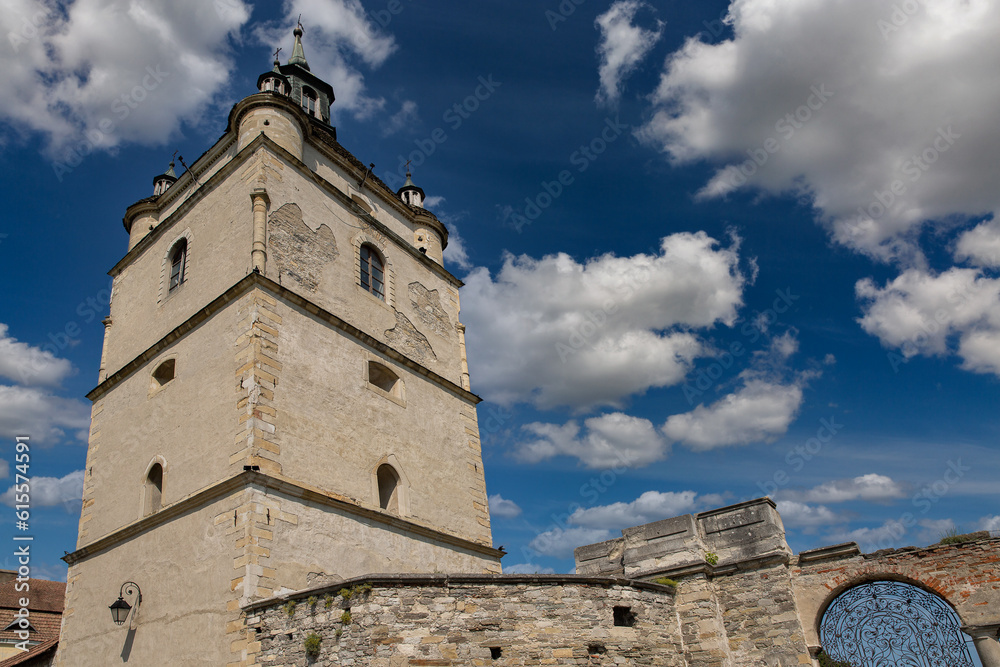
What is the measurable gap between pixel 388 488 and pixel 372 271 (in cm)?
517

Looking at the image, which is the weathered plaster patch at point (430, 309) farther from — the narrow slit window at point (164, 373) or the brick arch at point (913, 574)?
the brick arch at point (913, 574)

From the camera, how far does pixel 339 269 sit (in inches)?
556

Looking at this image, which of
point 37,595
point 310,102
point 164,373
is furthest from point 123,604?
point 37,595

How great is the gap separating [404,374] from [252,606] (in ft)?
20.3

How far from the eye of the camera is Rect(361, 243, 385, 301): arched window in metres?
15.0

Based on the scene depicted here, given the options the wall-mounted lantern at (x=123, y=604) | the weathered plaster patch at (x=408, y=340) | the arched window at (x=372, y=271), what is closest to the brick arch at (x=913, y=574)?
the weathered plaster patch at (x=408, y=340)

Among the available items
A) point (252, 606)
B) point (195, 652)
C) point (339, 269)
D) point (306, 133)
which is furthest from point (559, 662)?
point (306, 133)

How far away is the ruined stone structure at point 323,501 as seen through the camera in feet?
28.2

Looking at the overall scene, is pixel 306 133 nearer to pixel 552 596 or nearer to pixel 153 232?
pixel 153 232

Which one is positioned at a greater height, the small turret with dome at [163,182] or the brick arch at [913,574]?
the small turret with dome at [163,182]

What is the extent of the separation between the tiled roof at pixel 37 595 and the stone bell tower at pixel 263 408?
12.7m

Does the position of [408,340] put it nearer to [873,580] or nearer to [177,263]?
[177,263]

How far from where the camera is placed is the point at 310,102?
19484 mm

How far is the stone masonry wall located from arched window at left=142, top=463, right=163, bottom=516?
4.09 meters
